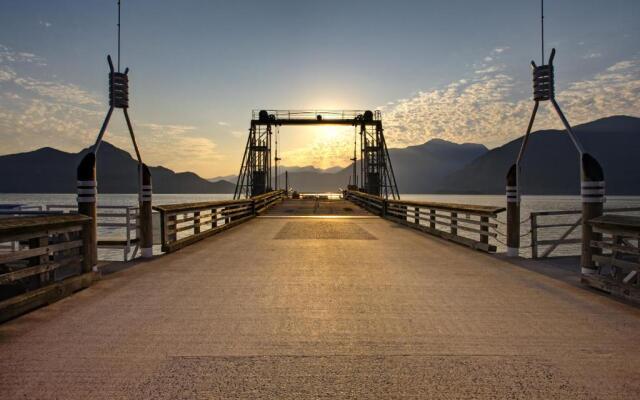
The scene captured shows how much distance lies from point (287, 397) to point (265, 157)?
155 ft

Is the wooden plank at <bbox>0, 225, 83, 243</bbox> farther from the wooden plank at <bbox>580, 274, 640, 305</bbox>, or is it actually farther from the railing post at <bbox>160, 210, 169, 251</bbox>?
the wooden plank at <bbox>580, 274, 640, 305</bbox>

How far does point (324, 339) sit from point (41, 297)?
413 cm

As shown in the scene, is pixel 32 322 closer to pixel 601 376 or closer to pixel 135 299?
pixel 135 299

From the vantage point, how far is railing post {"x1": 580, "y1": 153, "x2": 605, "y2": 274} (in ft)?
28.2

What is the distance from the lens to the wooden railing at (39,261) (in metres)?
6.36

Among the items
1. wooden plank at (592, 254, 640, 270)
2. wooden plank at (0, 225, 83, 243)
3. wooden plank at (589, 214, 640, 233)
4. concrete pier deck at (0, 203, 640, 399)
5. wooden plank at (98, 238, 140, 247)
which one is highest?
wooden plank at (589, 214, 640, 233)

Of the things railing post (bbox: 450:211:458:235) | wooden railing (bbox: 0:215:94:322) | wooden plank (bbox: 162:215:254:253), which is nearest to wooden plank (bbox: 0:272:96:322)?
wooden railing (bbox: 0:215:94:322)

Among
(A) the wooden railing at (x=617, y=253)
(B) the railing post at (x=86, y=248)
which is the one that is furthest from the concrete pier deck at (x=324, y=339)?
(B) the railing post at (x=86, y=248)

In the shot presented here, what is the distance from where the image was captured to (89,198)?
9.20 m

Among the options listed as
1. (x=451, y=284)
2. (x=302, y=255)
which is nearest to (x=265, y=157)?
(x=302, y=255)

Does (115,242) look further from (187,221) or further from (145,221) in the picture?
(187,221)

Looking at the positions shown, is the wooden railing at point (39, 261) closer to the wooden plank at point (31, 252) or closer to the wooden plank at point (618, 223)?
the wooden plank at point (31, 252)

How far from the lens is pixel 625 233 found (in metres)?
7.51

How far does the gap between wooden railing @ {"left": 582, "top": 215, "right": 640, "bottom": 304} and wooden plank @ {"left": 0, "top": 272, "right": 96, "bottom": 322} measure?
8199 millimetres
